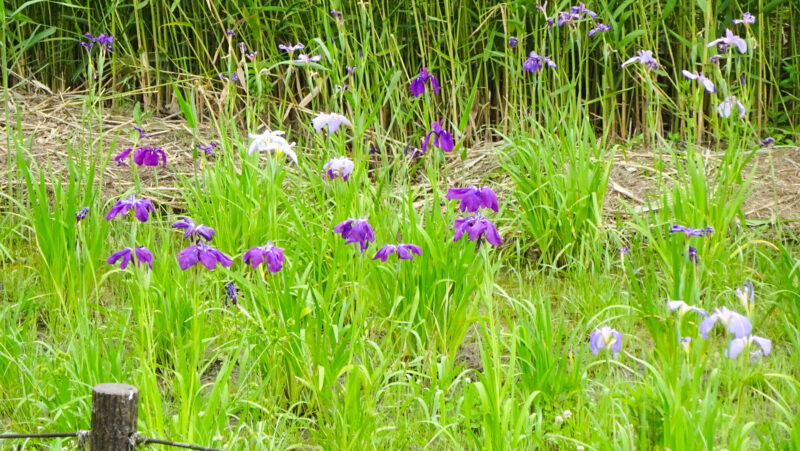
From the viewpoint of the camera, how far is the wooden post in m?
1.41

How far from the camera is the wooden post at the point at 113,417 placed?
1.41 metres

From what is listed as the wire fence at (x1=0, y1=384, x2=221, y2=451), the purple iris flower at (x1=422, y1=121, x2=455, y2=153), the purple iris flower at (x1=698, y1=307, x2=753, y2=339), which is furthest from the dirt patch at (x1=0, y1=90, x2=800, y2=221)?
the wire fence at (x1=0, y1=384, x2=221, y2=451)

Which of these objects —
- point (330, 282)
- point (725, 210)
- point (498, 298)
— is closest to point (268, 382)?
point (330, 282)

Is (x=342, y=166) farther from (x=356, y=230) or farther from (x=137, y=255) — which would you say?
(x=137, y=255)

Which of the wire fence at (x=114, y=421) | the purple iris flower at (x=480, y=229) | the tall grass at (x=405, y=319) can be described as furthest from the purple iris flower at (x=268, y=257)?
the wire fence at (x=114, y=421)

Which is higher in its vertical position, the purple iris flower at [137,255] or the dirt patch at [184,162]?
the purple iris flower at [137,255]

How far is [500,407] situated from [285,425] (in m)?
0.52

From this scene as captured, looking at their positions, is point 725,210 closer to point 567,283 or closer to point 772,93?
point 567,283

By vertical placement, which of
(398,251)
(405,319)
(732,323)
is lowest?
(405,319)

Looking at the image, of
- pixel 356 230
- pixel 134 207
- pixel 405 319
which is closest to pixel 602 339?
pixel 356 230

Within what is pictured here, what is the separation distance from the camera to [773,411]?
2.08 metres

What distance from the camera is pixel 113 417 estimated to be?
4.66 ft

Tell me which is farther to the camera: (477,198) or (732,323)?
(477,198)

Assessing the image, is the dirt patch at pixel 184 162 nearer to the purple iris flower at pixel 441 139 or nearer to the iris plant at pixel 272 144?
the purple iris flower at pixel 441 139
